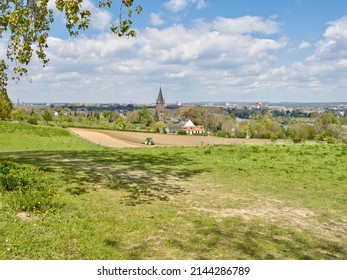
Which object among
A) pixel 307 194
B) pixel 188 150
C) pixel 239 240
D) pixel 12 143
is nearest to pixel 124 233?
pixel 239 240

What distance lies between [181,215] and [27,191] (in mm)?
4595

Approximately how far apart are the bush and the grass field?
219 mm

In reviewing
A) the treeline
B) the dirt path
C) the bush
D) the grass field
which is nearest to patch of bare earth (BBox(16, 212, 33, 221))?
the grass field

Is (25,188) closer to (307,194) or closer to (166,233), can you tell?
(166,233)

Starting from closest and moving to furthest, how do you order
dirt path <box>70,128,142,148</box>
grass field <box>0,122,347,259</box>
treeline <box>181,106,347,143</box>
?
grass field <box>0,122,347,259</box>, dirt path <box>70,128,142,148</box>, treeline <box>181,106,347,143</box>

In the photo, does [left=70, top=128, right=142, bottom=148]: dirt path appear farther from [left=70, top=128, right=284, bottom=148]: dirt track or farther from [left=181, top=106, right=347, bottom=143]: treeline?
[left=181, top=106, right=347, bottom=143]: treeline

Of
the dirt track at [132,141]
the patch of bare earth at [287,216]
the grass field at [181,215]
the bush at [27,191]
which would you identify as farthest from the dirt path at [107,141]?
the patch of bare earth at [287,216]

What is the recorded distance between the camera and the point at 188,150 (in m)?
24.9

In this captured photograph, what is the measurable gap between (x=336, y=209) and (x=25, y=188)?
982 centimetres

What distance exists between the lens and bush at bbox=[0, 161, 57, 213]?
8.50 m

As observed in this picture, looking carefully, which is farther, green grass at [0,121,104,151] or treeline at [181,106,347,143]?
treeline at [181,106,347,143]

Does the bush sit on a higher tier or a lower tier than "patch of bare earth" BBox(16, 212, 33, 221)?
higher

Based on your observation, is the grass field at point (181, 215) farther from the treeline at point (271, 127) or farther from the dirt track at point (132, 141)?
the treeline at point (271, 127)

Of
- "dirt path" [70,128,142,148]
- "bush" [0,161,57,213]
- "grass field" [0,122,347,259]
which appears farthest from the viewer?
"dirt path" [70,128,142,148]
